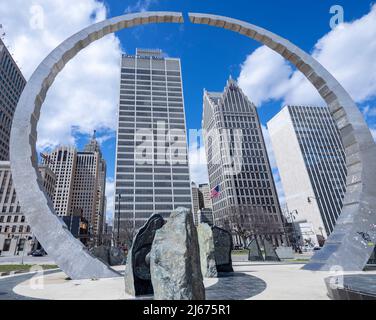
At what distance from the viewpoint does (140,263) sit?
732 cm

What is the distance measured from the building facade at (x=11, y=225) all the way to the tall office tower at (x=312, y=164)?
89.0 metres

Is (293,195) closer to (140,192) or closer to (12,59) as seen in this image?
(140,192)

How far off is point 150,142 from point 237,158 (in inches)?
1542

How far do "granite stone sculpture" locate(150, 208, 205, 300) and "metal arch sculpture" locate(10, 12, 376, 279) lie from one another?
609 centimetres

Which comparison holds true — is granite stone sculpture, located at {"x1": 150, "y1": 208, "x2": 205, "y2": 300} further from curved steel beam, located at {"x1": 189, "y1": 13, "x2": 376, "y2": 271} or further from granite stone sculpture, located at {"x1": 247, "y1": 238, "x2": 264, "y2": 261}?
granite stone sculpture, located at {"x1": 247, "y1": 238, "x2": 264, "y2": 261}

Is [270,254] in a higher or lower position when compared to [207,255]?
lower

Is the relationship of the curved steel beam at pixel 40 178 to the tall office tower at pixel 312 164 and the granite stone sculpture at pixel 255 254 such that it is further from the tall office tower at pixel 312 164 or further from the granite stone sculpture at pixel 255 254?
the tall office tower at pixel 312 164

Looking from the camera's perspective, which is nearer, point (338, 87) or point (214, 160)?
point (338, 87)

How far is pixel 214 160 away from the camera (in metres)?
107

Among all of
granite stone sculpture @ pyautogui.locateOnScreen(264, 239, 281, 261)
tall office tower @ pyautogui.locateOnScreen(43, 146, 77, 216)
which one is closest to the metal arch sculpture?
granite stone sculpture @ pyautogui.locateOnScreen(264, 239, 281, 261)

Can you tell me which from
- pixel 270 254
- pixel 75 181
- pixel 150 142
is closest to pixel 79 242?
pixel 270 254

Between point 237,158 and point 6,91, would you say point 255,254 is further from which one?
point 6,91

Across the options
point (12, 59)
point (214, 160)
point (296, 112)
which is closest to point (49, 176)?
point (12, 59)
